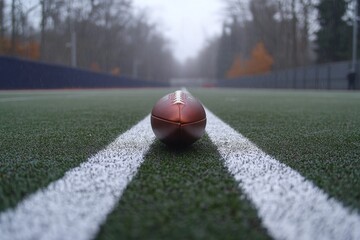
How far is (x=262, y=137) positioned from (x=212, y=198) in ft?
5.93

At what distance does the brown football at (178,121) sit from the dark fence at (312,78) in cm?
2418

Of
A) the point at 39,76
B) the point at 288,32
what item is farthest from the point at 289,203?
the point at 288,32

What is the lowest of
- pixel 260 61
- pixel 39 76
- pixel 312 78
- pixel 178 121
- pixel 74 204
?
pixel 74 204

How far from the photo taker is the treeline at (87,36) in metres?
36.8

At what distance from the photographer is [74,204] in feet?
4.59

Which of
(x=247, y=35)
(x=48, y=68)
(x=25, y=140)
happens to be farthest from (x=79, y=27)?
(x=25, y=140)

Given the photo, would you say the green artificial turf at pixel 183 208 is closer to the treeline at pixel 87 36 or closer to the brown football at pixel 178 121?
the brown football at pixel 178 121

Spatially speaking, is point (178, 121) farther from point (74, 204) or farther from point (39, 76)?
point (39, 76)

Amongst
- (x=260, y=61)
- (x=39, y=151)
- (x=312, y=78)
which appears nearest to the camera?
(x=39, y=151)

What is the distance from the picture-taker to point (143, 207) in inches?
52.7

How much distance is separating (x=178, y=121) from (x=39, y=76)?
16914 millimetres

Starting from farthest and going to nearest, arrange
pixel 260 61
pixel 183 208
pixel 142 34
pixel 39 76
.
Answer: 1. pixel 142 34
2. pixel 260 61
3. pixel 39 76
4. pixel 183 208

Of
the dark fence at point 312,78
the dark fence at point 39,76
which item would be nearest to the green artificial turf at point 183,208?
the dark fence at point 39,76

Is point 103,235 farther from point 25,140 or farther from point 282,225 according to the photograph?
point 25,140
